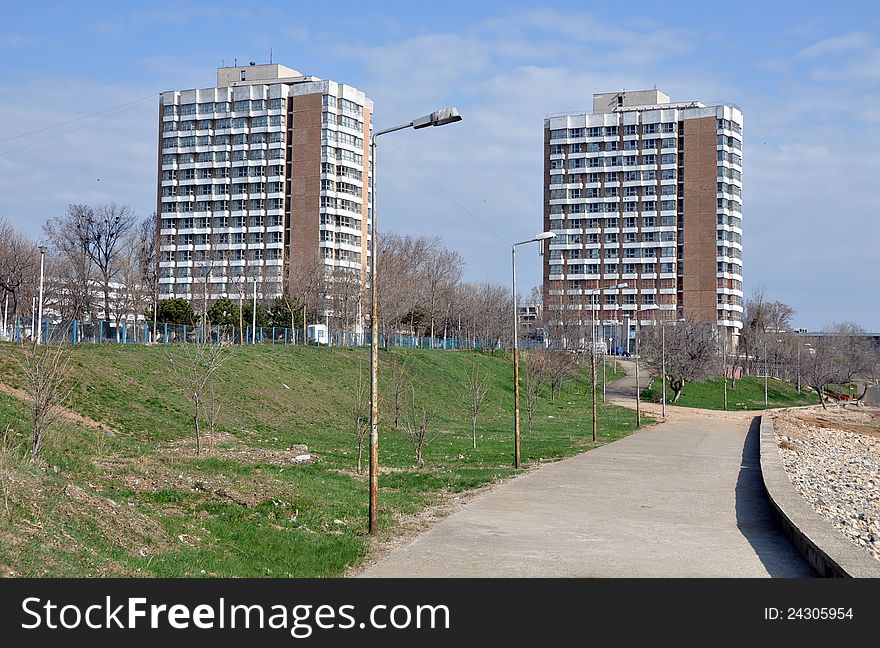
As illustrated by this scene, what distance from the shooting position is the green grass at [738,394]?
7525cm

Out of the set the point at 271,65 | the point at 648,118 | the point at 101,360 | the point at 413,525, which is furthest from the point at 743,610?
the point at 648,118

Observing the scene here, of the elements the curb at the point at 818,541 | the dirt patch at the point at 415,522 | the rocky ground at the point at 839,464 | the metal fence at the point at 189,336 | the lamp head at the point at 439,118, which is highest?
the lamp head at the point at 439,118

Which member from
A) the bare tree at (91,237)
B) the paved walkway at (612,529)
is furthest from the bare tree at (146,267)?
the paved walkway at (612,529)

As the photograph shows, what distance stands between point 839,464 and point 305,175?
7986 centimetres

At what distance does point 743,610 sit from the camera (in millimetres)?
8930

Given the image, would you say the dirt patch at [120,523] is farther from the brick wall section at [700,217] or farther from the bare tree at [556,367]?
the brick wall section at [700,217]

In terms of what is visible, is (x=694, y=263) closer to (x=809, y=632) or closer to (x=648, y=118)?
(x=648, y=118)

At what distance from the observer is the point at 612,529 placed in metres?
14.4

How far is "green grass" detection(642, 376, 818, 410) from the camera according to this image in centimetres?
7525

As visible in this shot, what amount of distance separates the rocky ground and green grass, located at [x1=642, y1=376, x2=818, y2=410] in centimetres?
842

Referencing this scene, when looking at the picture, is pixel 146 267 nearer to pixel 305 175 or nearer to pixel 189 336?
pixel 189 336

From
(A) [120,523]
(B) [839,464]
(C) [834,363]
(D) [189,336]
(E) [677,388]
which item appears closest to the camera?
(A) [120,523]

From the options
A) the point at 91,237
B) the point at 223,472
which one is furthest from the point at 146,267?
the point at 223,472

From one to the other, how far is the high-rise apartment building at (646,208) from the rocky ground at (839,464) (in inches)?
1908
